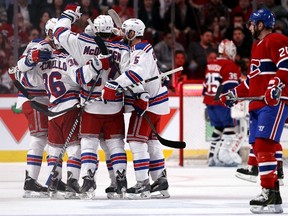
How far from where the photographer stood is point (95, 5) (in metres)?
12.7

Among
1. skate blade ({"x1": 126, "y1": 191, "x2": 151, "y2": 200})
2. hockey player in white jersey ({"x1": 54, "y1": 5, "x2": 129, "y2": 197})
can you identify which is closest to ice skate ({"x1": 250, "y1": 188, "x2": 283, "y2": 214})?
skate blade ({"x1": 126, "y1": 191, "x2": 151, "y2": 200})

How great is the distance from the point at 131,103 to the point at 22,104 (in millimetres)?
1045

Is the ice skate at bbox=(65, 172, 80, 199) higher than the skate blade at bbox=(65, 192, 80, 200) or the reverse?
higher

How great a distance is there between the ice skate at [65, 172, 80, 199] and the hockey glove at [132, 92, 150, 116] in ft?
2.34

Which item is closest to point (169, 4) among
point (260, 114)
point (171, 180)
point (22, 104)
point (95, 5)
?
point (95, 5)

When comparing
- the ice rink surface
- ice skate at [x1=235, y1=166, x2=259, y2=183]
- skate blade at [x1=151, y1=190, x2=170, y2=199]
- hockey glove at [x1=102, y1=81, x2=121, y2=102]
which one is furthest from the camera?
ice skate at [x1=235, y1=166, x2=259, y2=183]

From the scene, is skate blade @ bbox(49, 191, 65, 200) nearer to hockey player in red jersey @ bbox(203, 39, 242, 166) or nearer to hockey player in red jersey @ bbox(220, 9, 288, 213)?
hockey player in red jersey @ bbox(220, 9, 288, 213)

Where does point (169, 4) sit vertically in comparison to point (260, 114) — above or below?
above

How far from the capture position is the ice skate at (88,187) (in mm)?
7926

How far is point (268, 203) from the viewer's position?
22.8 feet

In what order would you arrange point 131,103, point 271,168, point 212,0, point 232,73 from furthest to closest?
point 212,0 → point 232,73 → point 131,103 → point 271,168

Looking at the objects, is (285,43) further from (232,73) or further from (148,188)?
(232,73)

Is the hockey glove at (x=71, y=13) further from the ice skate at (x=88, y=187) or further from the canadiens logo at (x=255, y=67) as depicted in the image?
the canadiens logo at (x=255, y=67)

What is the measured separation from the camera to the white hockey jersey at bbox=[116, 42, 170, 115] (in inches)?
307
